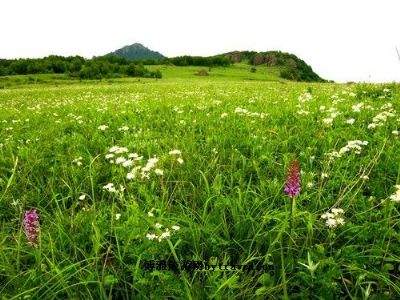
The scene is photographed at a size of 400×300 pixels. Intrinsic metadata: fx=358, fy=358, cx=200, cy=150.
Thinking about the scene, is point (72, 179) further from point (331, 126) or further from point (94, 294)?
point (331, 126)

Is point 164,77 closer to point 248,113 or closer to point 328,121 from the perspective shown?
→ point 248,113

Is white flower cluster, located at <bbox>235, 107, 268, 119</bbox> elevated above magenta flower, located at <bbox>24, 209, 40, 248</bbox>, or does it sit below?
above

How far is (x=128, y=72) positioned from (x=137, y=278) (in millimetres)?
101592

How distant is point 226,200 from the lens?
3.48 metres

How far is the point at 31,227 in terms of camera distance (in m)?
2.94

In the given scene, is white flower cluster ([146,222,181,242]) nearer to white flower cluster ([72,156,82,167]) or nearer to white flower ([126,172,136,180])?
white flower ([126,172,136,180])

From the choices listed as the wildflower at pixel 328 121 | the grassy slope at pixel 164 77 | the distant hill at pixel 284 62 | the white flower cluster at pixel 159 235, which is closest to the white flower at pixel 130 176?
the white flower cluster at pixel 159 235

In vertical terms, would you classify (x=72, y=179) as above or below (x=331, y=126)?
below

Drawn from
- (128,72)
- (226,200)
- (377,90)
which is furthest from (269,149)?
(128,72)

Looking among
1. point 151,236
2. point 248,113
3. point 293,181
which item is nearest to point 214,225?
point 151,236

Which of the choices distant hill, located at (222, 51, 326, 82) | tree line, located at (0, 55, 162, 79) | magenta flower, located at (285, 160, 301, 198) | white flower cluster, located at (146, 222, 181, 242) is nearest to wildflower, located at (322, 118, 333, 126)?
magenta flower, located at (285, 160, 301, 198)

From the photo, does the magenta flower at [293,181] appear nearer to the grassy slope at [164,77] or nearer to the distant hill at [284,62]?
the grassy slope at [164,77]

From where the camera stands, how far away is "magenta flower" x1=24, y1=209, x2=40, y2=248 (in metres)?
2.87

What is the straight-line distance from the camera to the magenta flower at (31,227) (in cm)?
287
